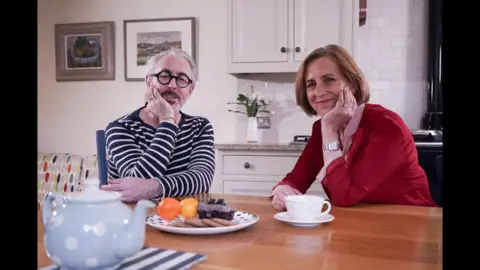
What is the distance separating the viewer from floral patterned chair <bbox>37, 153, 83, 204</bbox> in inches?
120

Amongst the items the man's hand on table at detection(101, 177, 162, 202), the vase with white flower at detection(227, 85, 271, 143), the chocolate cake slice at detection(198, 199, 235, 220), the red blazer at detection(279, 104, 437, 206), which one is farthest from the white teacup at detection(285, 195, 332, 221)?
the vase with white flower at detection(227, 85, 271, 143)

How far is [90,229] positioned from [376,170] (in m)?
0.92

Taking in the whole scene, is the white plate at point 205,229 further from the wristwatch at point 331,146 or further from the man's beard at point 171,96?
the man's beard at point 171,96

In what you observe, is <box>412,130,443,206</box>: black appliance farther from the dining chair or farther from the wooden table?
the dining chair

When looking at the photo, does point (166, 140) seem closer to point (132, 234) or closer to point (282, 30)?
point (132, 234)

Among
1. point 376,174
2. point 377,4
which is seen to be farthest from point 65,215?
point 377,4

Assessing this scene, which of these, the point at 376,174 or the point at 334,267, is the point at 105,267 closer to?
the point at 334,267

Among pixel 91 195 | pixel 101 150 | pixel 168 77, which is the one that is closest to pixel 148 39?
pixel 168 77

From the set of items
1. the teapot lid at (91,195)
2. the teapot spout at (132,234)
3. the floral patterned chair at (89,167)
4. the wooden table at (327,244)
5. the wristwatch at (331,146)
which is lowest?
the floral patterned chair at (89,167)

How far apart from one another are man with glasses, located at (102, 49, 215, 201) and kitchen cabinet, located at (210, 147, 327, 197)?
2.96 feet

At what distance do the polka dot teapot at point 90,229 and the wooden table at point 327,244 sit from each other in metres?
0.11

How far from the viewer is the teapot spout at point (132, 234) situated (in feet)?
1.90

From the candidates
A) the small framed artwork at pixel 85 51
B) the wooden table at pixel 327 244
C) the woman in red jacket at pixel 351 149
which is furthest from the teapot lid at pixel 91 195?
the small framed artwork at pixel 85 51
